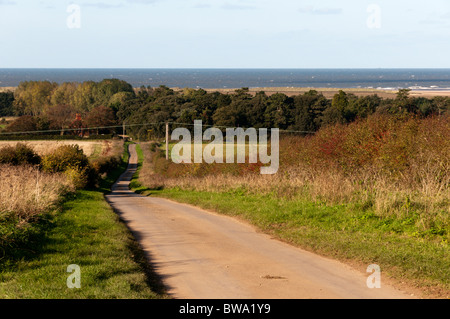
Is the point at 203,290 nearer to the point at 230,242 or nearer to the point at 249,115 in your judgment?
the point at 230,242

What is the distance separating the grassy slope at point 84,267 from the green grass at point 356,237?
3.70 metres

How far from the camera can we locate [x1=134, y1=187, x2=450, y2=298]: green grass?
862 cm

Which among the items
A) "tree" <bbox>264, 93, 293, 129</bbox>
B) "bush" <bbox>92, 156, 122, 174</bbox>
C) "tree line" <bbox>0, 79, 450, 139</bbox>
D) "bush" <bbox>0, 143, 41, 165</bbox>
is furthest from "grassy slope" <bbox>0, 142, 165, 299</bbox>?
"tree" <bbox>264, 93, 293, 129</bbox>

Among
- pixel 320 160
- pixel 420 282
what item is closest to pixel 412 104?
pixel 320 160

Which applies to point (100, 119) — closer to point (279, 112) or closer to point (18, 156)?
point (279, 112)

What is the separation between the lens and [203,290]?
26.2 ft

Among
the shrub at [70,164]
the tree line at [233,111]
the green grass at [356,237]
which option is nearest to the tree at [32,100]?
the tree line at [233,111]

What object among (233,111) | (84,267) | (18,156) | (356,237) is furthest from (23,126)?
(84,267)

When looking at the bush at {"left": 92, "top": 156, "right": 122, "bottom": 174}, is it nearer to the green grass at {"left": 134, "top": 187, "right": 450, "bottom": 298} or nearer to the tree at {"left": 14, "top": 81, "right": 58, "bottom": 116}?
the green grass at {"left": 134, "top": 187, "right": 450, "bottom": 298}

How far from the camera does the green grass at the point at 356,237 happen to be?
8.62 metres

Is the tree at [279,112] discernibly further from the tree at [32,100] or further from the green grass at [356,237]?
the tree at [32,100]

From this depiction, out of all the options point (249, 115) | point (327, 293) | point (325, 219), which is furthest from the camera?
point (249, 115)
